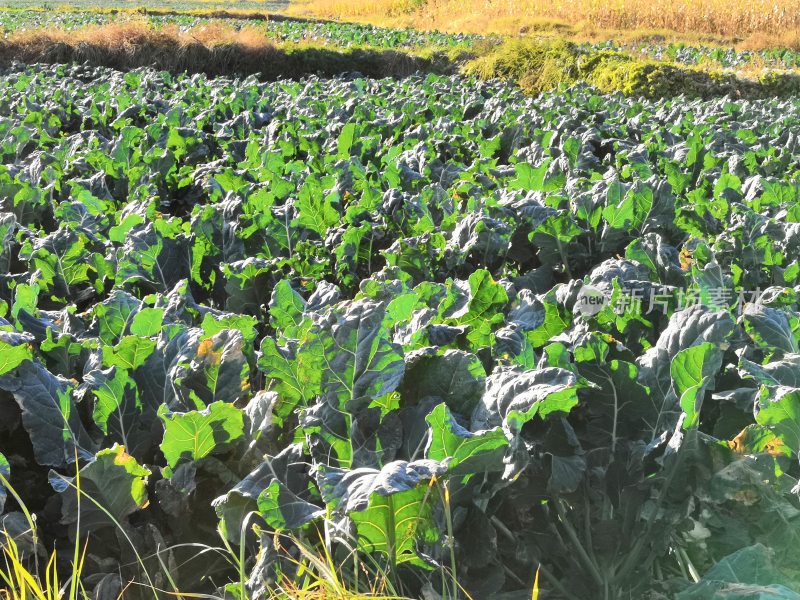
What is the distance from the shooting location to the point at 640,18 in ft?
88.7

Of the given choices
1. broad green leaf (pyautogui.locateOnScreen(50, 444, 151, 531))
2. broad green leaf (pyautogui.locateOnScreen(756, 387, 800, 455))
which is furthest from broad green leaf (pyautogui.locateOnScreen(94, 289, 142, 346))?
broad green leaf (pyautogui.locateOnScreen(756, 387, 800, 455))

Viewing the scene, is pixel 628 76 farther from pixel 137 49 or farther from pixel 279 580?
pixel 279 580

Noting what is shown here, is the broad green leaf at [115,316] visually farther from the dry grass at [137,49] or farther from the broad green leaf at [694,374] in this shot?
the dry grass at [137,49]

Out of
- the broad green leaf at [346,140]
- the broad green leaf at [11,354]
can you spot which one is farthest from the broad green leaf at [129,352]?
the broad green leaf at [346,140]

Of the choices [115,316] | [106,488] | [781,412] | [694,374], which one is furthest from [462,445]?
[115,316]

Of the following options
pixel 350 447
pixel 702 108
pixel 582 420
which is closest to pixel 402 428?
pixel 350 447

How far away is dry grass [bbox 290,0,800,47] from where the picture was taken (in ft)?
80.4

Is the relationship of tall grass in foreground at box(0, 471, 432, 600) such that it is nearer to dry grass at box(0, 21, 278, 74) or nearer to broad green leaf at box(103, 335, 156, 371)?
broad green leaf at box(103, 335, 156, 371)

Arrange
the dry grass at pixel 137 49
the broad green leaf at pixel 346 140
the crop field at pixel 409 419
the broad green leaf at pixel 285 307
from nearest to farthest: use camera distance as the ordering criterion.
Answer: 1. the crop field at pixel 409 419
2. the broad green leaf at pixel 285 307
3. the broad green leaf at pixel 346 140
4. the dry grass at pixel 137 49

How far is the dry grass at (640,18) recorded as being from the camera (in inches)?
965

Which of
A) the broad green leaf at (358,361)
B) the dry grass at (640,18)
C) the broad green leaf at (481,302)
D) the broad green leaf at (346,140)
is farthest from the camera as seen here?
the dry grass at (640,18)

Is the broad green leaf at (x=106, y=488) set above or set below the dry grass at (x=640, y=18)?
below

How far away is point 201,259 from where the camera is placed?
10.3 ft

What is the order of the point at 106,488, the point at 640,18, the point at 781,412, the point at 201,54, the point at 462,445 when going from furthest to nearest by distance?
the point at 640,18 → the point at 201,54 → the point at 106,488 → the point at 781,412 → the point at 462,445
